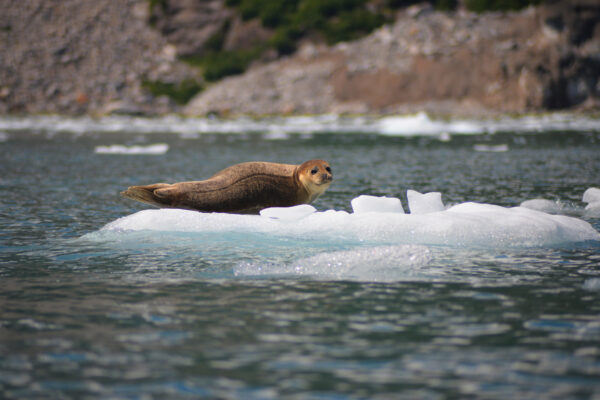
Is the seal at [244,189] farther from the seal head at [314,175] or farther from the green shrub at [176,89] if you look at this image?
the green shrub at [176,89]

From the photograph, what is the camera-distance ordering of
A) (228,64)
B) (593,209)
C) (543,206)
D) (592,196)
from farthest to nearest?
(228,64)
(592,196)
(543,206)
(593,209)

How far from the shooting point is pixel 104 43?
8362cm

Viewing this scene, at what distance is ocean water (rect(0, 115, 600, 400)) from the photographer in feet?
13.9

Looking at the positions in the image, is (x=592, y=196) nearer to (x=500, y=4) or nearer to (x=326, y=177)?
(x=326, y=177)

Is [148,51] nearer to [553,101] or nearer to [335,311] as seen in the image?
[553,101]

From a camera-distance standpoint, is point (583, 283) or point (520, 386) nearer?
point (520, 386)

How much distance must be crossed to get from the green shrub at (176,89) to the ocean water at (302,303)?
221 feet

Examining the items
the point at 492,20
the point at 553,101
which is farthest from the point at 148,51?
the point at 553,101

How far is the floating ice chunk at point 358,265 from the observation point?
21.6ft

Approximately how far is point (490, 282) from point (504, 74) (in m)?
57.4

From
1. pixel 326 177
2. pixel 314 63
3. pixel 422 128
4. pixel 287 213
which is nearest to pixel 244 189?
pixel 287 213

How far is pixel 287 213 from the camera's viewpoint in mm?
8828

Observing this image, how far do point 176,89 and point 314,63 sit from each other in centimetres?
1602

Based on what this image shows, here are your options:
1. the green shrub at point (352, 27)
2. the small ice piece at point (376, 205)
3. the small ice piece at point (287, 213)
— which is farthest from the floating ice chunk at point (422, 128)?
the green shrub at point (352, 27)
